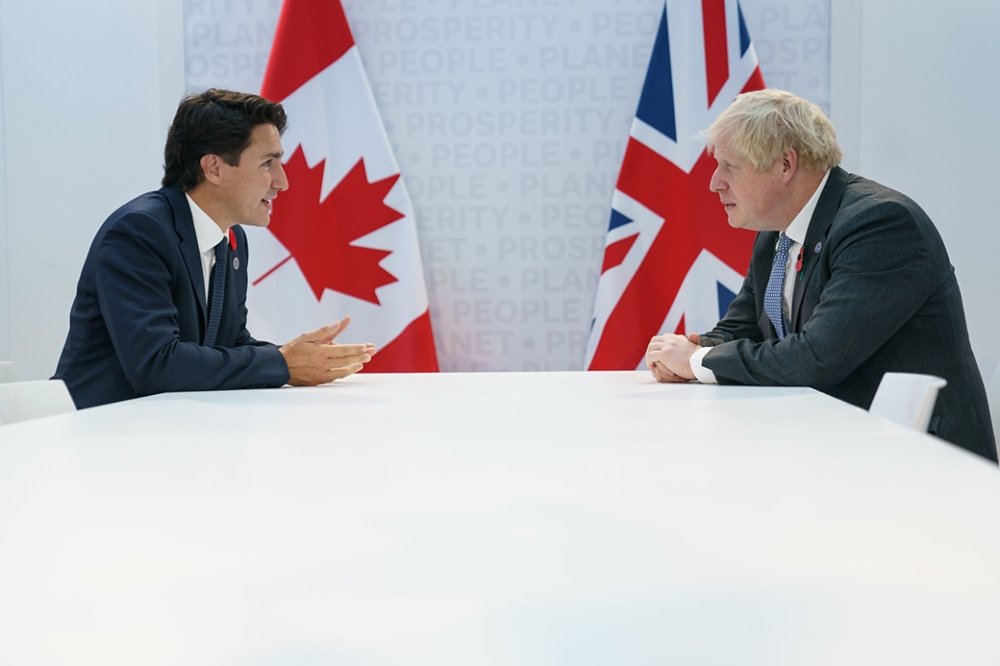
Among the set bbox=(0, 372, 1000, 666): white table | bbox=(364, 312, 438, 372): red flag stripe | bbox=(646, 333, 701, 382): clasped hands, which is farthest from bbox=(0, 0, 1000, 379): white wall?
bbox=(0, 372, 1000, 666): white table

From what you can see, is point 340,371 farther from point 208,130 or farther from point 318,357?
point 208,130

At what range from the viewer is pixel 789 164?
2512 mm

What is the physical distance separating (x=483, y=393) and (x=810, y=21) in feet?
9.37

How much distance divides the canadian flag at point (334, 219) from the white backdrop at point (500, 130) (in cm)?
19

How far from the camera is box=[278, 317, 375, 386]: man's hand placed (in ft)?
7.22

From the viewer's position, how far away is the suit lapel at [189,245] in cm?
244

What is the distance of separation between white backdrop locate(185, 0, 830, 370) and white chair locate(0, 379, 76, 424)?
2.34m

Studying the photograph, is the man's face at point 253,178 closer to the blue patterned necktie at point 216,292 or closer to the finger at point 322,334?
the blue patterned necktie at point 216,292

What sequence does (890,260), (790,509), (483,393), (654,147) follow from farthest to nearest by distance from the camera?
(654,147) → (890,260) → (483,393) → (790,509)

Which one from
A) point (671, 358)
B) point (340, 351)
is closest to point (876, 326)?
point (671, 358)

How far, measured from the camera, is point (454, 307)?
4.20 meters

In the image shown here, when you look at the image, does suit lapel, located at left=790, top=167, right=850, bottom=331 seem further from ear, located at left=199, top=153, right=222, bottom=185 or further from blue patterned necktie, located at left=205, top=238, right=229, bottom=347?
ear, located at left=199, top=153, right=222, bottom=185

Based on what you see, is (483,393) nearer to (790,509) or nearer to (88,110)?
(790,509)

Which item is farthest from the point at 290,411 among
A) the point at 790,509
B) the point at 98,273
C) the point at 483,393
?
the point at 790,509
